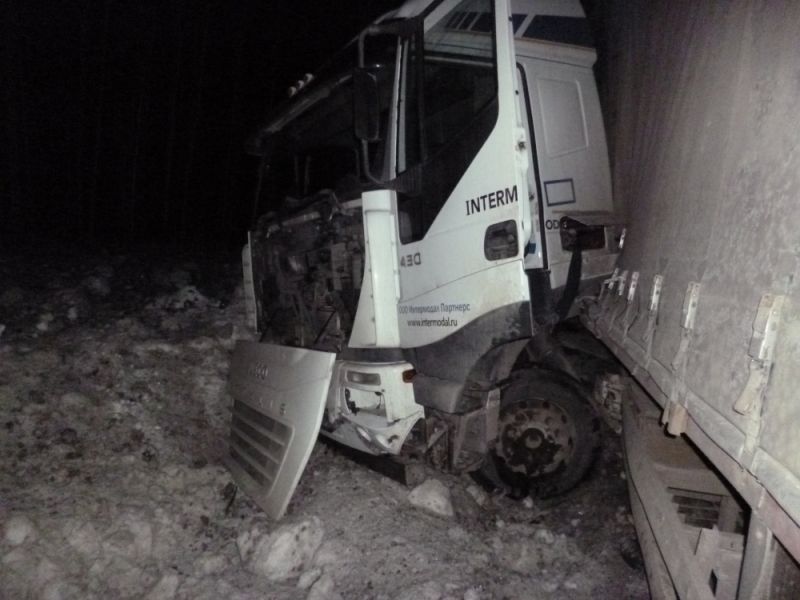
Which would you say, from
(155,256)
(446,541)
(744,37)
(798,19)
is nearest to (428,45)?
(744,37)

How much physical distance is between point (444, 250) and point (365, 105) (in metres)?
0.91

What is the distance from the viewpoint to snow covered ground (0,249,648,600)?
290 cm

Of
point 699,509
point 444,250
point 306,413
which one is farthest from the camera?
point 306,413

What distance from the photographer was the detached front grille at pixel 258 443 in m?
3.23

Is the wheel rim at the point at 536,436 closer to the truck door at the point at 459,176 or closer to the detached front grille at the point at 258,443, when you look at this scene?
the truck door at the point at 459,176

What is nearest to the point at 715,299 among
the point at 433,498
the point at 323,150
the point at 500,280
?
the point at 500,280

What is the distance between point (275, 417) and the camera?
3.34 metres

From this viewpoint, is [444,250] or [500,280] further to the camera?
[444,250]

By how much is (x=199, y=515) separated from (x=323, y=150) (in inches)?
108

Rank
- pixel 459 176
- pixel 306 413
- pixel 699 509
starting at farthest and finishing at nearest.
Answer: pixel 306 413 → pixel 459 176 → pixel 699 509

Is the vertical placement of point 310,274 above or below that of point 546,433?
above

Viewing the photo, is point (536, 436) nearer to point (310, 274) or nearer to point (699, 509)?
point (699, 509)

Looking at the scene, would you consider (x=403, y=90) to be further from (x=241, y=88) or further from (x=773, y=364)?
(x=241, y=88)

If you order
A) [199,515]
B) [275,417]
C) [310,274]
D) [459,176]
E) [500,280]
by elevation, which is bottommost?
[199,515]
